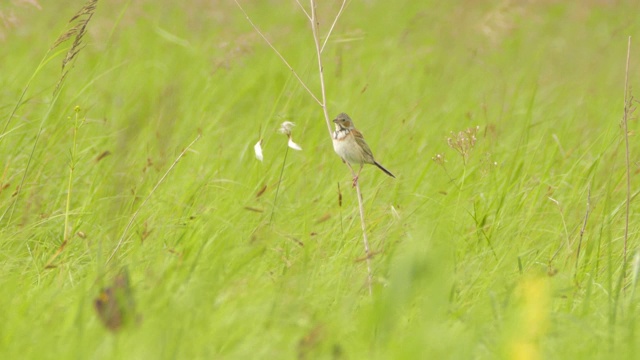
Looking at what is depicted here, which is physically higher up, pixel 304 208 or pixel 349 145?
pixel 349 145

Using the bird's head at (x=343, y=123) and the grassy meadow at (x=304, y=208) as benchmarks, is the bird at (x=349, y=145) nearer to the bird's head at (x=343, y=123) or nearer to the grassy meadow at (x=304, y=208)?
the bird's head at (x=343, y=123)

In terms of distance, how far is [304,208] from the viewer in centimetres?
397

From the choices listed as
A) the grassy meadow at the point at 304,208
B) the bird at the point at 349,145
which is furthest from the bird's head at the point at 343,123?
the grassy meadow at the point at 304,208

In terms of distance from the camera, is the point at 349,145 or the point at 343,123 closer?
the point at 349,145

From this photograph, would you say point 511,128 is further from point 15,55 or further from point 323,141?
point 15,55

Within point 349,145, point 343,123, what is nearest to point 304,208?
point 349,145

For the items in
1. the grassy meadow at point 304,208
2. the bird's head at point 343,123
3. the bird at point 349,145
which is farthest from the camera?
the bird's head at point 343,123

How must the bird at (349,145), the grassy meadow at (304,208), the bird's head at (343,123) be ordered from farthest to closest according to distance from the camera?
1. the bird's head at (343,123)
2. the bird at (349,145)
3. the grassy meadow at (304,208)

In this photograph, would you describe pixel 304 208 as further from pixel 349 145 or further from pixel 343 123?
pixel 343 123

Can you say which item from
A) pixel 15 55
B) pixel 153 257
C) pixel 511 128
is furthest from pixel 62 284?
pixel 15 55

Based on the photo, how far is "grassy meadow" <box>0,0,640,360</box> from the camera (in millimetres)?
2617

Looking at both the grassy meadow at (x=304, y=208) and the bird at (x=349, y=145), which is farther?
the bird at (x=349, y=145)

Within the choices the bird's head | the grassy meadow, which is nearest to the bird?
the bird's head

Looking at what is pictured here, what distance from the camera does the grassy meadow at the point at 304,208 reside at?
2.62 m
